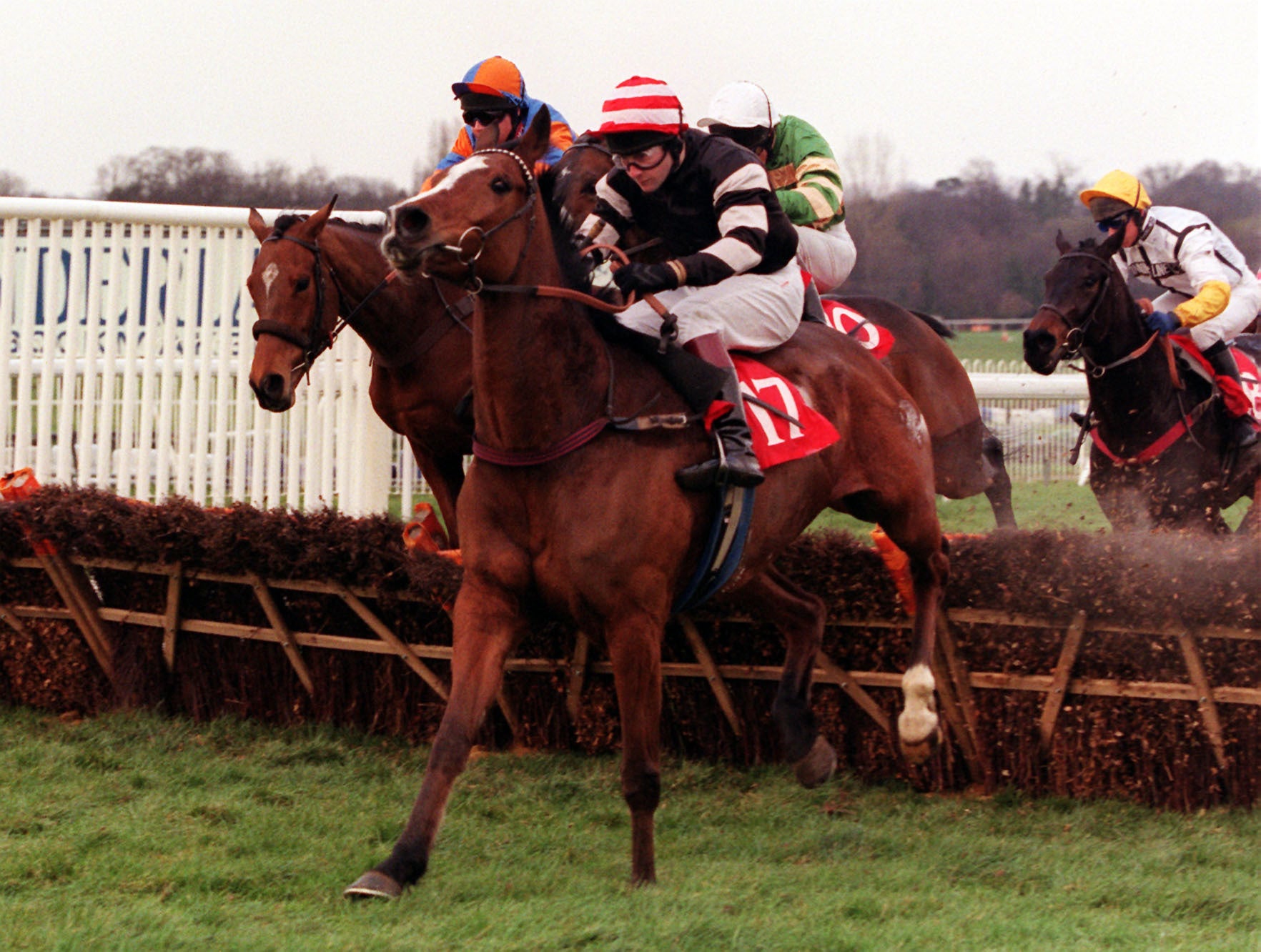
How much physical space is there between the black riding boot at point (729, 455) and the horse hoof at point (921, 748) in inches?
44.0

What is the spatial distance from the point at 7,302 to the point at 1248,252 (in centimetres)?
1652

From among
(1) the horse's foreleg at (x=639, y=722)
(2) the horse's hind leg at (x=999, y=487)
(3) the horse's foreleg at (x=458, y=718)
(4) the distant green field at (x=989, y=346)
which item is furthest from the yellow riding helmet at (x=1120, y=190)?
(4) the distant green field at (x=989, y=346)

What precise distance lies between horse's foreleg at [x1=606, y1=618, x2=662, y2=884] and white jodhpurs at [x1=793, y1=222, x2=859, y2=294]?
8.45 feet

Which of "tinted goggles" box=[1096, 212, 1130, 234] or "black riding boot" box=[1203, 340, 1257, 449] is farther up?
"tinted goggles" box=[1096, 212, 1130, 234]

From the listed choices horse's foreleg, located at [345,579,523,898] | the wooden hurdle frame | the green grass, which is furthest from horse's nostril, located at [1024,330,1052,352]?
horse's foreleg, located at [345,579,523,898]

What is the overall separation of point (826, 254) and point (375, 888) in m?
3.50

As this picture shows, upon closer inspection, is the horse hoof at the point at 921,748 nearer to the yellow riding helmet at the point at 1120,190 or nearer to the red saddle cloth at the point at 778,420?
the red saddle cloth at the point at 778,420

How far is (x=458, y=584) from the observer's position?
16.5 feet

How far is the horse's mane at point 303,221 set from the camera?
5258mm

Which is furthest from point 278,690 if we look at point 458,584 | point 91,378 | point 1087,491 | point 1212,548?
point 1087,491

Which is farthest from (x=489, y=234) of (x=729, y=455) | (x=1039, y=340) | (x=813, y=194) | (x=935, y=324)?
(x=935, y=324)

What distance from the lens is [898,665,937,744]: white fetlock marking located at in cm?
454

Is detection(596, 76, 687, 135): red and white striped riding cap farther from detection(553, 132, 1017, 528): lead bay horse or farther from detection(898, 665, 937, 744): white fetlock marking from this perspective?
detection(553, 132, 1017, 528): lead bay horse

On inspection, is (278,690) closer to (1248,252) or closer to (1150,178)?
(1248,252)
